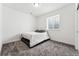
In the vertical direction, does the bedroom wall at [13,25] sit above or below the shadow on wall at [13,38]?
→ above

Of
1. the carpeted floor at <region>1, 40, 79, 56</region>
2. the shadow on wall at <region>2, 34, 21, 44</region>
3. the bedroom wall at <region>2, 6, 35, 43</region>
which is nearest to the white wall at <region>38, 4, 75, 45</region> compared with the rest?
the carpeted floor at <region>1, 40, 79, 56</region>

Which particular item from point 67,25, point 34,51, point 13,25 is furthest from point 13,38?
point 67,25

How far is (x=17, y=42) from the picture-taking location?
2066 millimetres

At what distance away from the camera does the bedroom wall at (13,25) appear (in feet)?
6.31

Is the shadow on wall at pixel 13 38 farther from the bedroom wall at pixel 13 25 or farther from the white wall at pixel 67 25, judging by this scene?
the white wall at pixel 67 25

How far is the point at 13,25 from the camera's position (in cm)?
198

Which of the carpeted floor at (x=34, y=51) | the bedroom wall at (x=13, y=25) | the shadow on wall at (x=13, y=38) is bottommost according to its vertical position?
the carpeted floor at (x=34, y=51)

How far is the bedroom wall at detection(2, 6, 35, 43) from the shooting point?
1923 millimetres

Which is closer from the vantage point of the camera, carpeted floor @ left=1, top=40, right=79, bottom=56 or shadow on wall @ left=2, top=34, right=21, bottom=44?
carpeted floor @ left=1, top=40, right=79, bottom=56

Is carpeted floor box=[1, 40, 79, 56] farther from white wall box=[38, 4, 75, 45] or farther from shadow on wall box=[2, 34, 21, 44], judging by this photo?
white wall box=[38, 4, 75, 45]

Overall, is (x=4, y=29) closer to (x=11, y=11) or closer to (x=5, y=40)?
(x=5, y=40)

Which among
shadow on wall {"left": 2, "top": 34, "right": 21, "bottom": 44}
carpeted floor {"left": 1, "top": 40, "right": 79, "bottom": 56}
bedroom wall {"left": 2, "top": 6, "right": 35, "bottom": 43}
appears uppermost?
bedroom wall {"left": 2, "top": 6, "right": 35, "bottom": 43}

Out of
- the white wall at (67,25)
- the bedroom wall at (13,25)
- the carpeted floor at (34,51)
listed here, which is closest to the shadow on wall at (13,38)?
the bedroom wall at (13,25)

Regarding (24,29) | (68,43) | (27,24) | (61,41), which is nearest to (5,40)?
(24,29)
